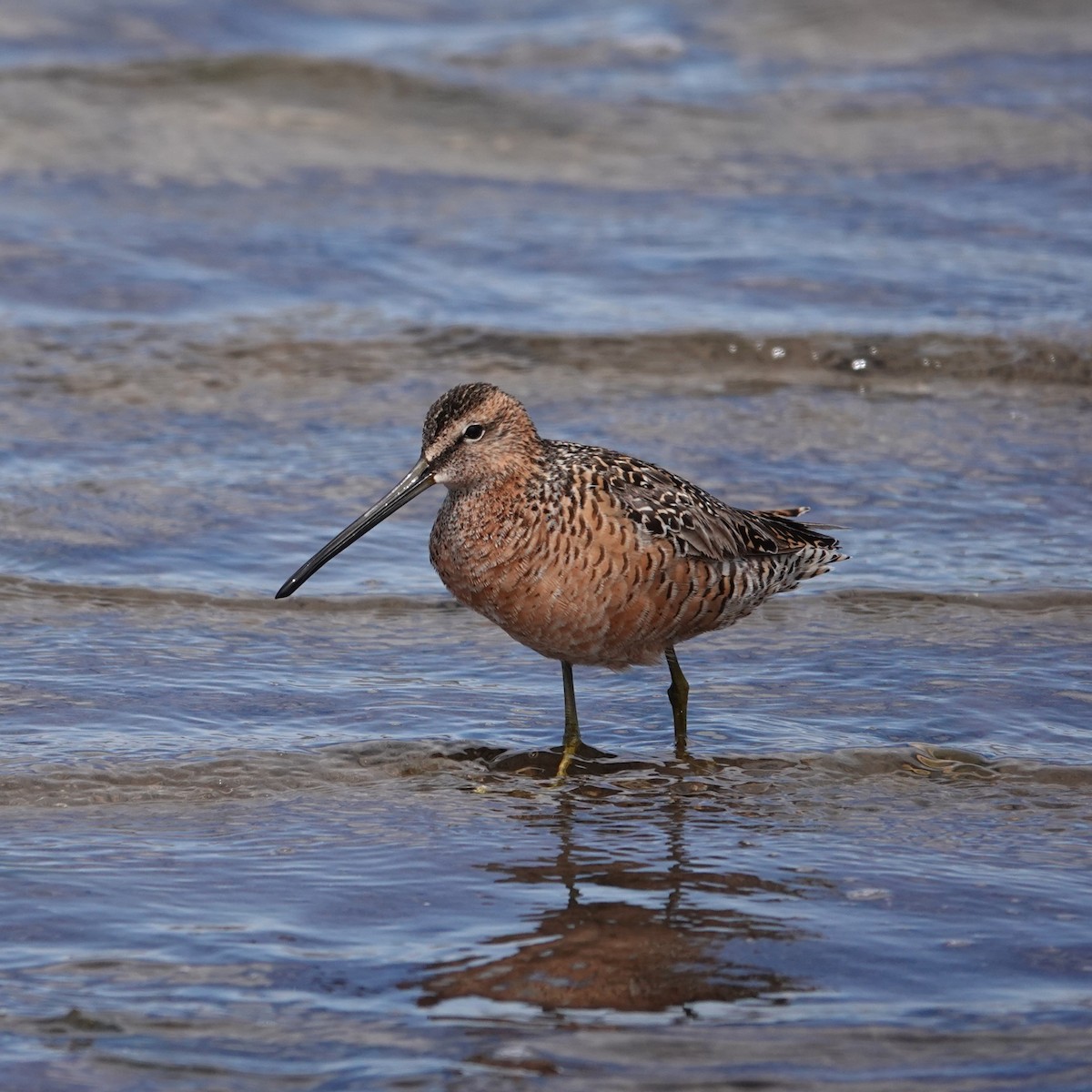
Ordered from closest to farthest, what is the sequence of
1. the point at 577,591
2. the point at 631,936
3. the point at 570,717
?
the point at 631,936 → the point at 577,591 → the point at 570,717

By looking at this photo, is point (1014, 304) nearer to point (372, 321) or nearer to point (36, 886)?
point (372, 321)

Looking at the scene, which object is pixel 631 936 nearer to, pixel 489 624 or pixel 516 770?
pixel 516 770

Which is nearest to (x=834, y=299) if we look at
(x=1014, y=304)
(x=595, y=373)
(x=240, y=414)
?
(x=1014, y=304)

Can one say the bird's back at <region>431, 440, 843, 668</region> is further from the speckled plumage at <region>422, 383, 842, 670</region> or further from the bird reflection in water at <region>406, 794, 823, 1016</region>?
the bird reflection in water at <region>406, 794, 823, 1016</region>

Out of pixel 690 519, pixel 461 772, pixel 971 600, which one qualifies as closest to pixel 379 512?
pixel 461 772

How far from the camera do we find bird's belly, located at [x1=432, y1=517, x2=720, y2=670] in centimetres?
530

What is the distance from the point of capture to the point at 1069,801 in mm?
5145

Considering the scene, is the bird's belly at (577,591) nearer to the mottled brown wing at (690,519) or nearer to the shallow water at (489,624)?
the mottled brown wing at (690,519)

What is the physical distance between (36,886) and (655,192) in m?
8.60

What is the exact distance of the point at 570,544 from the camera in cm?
531

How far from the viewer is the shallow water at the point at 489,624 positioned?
13.2 feet

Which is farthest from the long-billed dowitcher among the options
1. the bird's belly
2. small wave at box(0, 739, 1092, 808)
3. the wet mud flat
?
the wet mud flat

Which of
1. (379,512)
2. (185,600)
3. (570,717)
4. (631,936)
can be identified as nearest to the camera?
(631,936)

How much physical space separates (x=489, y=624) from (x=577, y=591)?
153 cm
